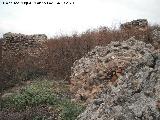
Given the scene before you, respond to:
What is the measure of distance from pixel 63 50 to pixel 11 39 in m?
3.92

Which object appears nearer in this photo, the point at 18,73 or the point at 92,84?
the point at 92,84

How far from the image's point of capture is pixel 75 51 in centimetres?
2070

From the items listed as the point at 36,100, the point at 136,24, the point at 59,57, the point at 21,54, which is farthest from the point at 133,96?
the point at 21,54

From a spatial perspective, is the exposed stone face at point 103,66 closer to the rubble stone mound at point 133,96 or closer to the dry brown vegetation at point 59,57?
the dry brown vegetation at point 59,57

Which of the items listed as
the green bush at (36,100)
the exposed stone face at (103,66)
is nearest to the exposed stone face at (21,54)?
Answer: the green bush at (36,100)

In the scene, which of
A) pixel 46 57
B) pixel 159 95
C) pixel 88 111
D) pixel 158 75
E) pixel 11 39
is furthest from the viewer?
pixel 11 39

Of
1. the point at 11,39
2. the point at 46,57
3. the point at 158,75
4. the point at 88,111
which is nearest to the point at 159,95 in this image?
the point at 158,75

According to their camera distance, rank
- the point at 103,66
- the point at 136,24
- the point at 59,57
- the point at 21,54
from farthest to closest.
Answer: the point at 21,54, the point at 136,24, the point at 59,57, the point at 103,66

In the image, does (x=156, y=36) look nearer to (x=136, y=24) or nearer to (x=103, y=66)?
(x=136, y=24)

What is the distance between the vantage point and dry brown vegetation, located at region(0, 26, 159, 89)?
1984 centimetres

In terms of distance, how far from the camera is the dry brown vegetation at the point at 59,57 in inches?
781

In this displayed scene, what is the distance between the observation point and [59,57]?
21.3 m

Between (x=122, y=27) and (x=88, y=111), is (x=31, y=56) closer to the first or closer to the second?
(x=122, y=27)

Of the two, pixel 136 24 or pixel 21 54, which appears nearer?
pixel 136 24
